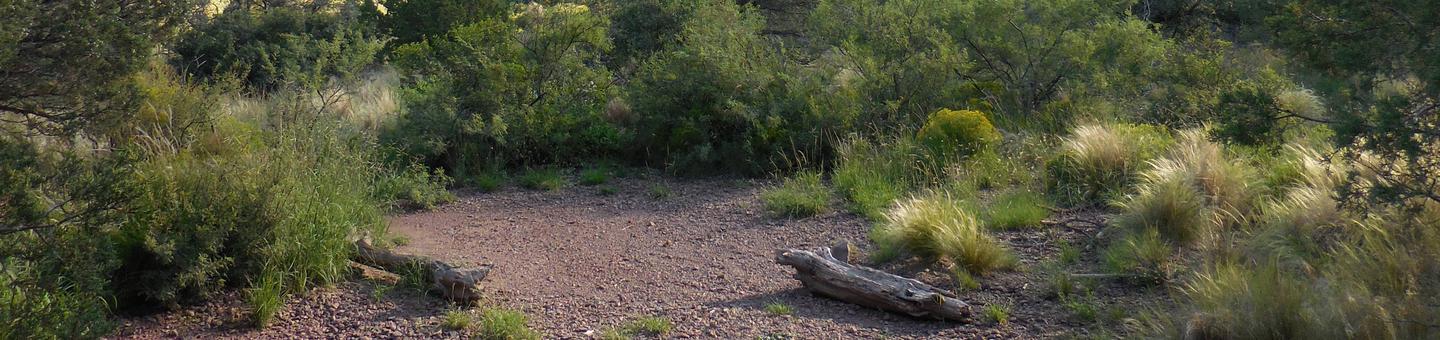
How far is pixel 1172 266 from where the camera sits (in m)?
6.86

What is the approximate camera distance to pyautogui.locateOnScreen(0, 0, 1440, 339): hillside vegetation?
205 inches

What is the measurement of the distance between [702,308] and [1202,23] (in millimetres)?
13173

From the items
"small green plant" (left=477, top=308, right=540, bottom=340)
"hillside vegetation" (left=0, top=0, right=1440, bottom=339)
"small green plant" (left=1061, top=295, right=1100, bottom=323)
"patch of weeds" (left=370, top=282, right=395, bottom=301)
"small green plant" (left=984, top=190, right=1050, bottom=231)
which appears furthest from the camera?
"small green plant" (left=984, top=190, right=1050, bottom=231)

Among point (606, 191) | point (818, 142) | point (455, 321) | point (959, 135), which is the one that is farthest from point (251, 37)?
point (455, 321)

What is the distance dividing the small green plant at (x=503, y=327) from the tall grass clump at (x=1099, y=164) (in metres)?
4.90

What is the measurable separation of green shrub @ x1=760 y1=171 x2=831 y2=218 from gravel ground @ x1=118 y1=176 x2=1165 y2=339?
0.50 ft

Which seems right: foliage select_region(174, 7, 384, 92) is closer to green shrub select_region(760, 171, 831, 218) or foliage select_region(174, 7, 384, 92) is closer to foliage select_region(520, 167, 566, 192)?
foliage select_region(520, 167, 566, 192)

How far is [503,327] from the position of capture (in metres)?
5.92

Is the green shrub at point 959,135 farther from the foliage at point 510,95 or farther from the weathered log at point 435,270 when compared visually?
the weathered log at point 435,270

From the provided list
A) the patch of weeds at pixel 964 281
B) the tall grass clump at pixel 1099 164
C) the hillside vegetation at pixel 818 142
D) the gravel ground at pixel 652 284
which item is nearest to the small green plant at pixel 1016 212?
the hillside vegetation at pixel 818 142

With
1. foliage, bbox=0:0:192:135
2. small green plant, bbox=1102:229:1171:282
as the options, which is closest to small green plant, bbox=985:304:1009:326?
small green plant, bbox=1102:229:1171:282

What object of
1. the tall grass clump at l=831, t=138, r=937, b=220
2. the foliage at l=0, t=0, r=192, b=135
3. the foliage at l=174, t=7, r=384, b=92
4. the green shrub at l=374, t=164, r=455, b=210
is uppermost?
the foliage at l=0, t=0, r=192, b=135

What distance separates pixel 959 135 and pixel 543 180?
4.14 metres

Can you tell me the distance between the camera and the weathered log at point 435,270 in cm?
643
